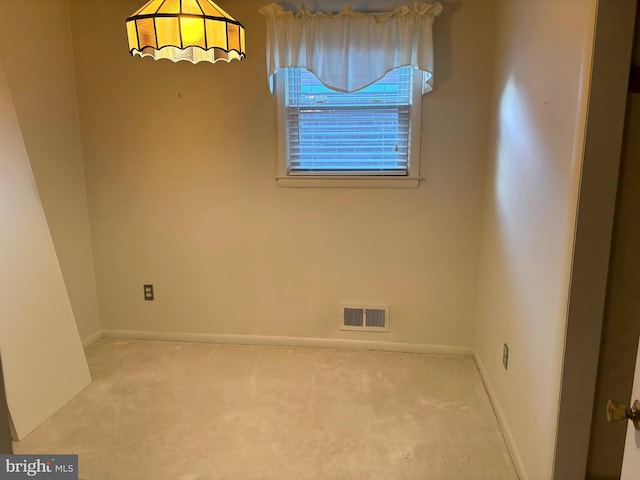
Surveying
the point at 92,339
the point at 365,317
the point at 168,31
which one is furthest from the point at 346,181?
the point at 92,339

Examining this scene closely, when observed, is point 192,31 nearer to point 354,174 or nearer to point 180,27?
point 180,27

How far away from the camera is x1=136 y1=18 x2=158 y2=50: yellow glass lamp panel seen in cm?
157

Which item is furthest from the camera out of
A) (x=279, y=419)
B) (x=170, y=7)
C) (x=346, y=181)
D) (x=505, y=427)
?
(x=346, y=181)

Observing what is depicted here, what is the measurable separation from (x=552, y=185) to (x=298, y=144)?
1.76m

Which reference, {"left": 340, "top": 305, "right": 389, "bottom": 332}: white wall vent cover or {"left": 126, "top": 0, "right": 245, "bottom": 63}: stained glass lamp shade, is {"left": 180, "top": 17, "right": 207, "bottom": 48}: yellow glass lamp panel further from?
{"left": 340, "top": 305, "right": 389, "bottom": 332}: white wall vent cover

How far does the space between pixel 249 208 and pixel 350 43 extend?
50.1 inches

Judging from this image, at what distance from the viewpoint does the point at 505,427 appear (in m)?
2.26

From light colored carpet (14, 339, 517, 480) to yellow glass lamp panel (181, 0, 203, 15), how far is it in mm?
1888

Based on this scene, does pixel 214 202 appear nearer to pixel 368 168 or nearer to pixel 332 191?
pixel 332 191

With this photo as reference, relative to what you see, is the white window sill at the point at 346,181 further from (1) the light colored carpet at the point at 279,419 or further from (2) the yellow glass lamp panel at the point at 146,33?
(2) the yellow glass lamp panel at the point at 146,33

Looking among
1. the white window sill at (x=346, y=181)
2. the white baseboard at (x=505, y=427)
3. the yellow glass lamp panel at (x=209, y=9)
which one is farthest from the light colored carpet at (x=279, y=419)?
the yellow glass lamp panel at (x=209, y=9)

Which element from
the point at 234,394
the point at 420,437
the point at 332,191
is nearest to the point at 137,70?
the point at 332,191

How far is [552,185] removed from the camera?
172 centimetres

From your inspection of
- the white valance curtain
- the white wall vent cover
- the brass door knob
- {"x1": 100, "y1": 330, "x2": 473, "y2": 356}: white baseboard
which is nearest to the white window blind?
the white valance curtain
